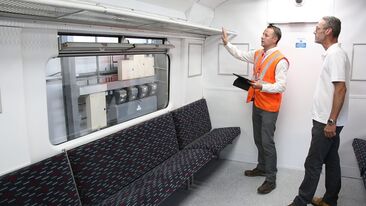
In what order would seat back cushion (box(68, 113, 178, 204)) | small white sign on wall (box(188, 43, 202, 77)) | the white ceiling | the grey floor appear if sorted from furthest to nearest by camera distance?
→ small white sign on wall (box(188, 43, 202, 77)), the grey floor, the white ceiling, seat back cushion (box(68, 113, 178, 204))

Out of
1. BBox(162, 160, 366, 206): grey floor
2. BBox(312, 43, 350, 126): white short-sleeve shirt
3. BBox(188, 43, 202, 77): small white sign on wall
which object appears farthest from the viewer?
BBox(188, 43, 202, 77): small white sign on wall

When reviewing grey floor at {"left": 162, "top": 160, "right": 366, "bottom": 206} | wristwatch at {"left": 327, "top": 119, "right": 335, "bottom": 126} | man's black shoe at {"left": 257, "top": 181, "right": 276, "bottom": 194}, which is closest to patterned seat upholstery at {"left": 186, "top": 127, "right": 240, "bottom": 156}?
grey floor at {"left": 162, "top": 160, "right": 366, "bottom": 206}

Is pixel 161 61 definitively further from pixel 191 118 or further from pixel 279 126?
pixel 279 126

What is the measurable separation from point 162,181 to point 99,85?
1121 millimetres

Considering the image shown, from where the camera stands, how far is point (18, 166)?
6.84 feet

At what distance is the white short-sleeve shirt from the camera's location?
109 inches

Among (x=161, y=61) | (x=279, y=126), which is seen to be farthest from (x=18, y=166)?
(x=279, y=126)

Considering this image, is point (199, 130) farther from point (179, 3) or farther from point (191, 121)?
point (179, 3)

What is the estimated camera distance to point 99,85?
3018mm

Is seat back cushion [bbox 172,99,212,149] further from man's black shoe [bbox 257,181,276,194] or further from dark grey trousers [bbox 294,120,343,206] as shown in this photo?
dark grey trousers [bbox 294,120,343,206]

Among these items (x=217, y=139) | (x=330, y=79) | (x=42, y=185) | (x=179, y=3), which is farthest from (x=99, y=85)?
(x=330, y=79)

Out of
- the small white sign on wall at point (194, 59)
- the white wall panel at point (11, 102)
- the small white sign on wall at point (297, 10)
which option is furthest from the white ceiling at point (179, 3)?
the white wall panel at point (11, 102)

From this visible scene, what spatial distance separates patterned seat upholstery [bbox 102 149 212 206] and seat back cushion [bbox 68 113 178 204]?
0.08m

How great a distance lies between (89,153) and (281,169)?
118 inches
